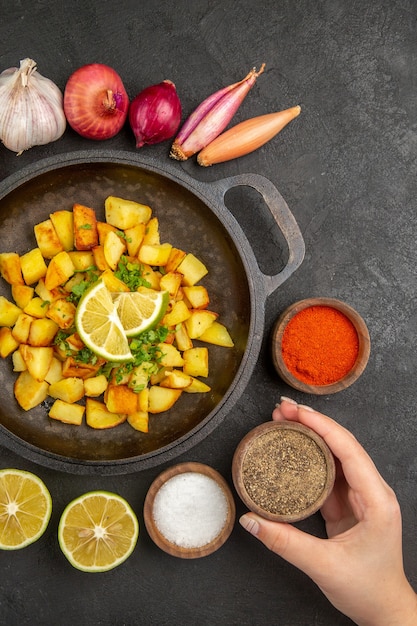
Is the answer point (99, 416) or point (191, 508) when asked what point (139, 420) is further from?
point (191, 508)

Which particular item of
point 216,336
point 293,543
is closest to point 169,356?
point 216,336

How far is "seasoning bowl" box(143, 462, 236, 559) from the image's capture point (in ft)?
7.48

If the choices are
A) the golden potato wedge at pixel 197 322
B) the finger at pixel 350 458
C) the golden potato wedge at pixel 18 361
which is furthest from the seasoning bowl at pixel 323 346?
the golden potato wedge at pixel 18 361

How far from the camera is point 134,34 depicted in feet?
7.85

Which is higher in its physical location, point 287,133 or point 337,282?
point 287,133

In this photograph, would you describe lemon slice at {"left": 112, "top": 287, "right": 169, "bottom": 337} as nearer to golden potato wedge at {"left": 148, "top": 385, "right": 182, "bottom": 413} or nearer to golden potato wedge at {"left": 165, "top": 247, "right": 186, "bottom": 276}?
golden potato wedge at {"left": 165, "top": 247, "right": 186, "bottom": 276}

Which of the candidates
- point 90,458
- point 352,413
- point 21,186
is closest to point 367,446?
point 352,413

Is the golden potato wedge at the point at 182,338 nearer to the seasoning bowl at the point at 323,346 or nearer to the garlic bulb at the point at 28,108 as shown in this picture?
the seasoning bowl at the point at 323,346

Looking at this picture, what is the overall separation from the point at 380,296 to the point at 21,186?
1.48m

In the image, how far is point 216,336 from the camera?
235 cm

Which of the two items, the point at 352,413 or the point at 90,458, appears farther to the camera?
the point at 352,413

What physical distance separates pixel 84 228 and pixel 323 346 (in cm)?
101

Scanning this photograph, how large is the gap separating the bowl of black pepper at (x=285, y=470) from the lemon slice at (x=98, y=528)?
48cm

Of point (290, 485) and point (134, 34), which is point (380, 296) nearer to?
point (290, 485)
